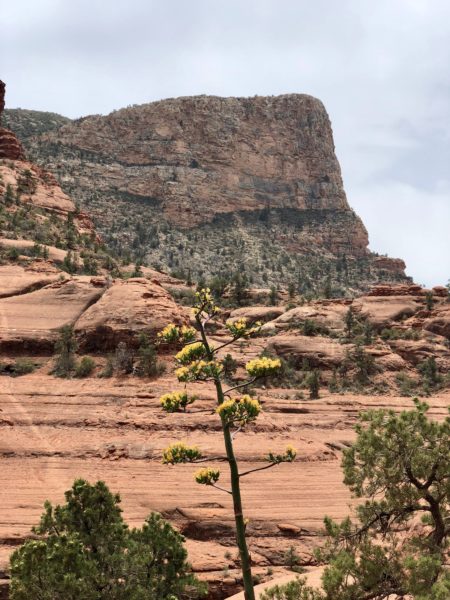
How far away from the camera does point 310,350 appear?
132ft

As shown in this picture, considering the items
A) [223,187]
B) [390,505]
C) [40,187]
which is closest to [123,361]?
[390,505]

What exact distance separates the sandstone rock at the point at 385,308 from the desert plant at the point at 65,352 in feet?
85.1

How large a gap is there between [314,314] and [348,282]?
4963 cm

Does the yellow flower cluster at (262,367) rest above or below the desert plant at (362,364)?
above

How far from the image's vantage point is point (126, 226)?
96.4 meters

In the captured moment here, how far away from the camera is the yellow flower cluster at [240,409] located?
30.0 ft

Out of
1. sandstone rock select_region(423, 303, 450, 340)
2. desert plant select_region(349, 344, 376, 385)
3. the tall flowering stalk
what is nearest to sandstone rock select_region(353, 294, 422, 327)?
sandstone rock select_region(423, 303, 450, 340)

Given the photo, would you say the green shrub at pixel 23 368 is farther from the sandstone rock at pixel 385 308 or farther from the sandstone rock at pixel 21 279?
the sandstone rock at pixel 385 308

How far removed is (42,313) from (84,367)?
4.72 metres

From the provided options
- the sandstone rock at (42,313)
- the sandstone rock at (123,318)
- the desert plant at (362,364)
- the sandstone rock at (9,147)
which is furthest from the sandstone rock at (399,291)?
the sandstone rock at (9,147)

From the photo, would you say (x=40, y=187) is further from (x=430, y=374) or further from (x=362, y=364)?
(x=430, y=374)

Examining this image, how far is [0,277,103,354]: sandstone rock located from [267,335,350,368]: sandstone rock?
1348 centimetres

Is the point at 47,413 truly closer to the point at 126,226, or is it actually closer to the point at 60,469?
the point at 60,469

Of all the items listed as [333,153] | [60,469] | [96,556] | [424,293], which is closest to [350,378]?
[424,293]
